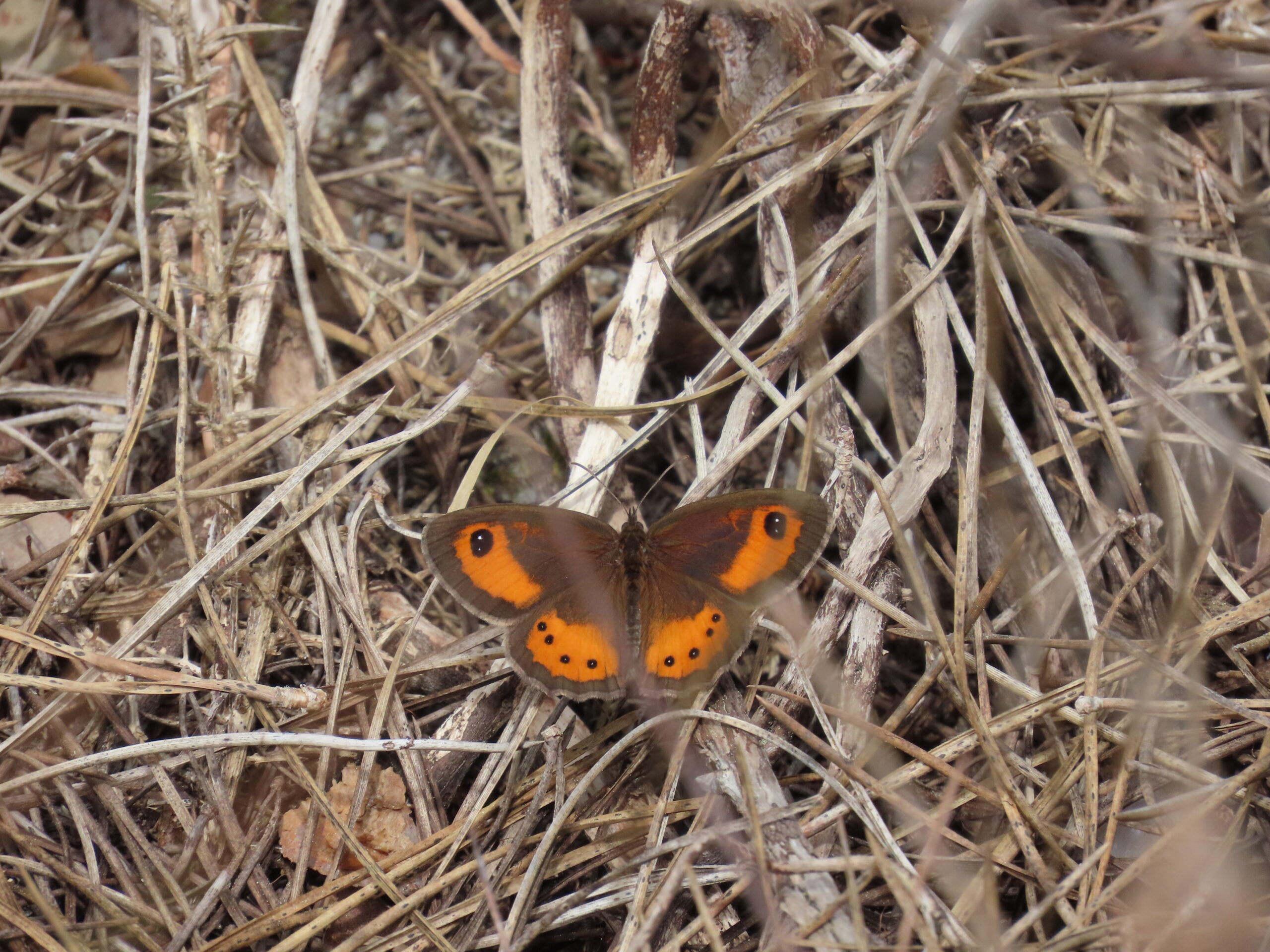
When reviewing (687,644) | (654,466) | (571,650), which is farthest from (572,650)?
(654,466)

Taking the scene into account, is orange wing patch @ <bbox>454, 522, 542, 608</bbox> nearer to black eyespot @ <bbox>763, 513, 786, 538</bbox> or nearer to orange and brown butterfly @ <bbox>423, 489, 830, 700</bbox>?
orange and brown butterfly @ <bbox>423, 489, 830, 700</bbox>

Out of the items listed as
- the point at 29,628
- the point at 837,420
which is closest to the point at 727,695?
the point at 837,420

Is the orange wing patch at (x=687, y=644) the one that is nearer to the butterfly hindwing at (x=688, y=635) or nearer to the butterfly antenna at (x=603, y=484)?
the butterfly hindwing at (x=688, y=635)

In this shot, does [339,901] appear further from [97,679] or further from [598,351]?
[598,351]

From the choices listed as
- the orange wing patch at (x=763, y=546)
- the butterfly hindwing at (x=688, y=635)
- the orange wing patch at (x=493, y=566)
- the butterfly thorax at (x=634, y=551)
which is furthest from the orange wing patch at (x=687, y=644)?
the orange wing patch at (x=493, y=566)

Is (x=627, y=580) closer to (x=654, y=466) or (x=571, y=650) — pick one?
(x=571, y=650)
